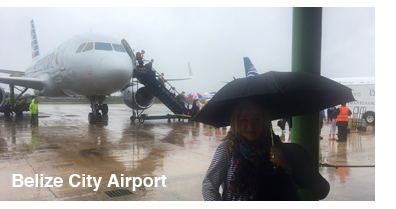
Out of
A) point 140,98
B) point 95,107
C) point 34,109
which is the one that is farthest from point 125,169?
point 140,98

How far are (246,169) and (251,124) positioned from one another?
0.96 ft

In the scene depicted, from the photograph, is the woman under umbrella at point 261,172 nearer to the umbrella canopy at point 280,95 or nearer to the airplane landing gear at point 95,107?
the umbrella canopy at point 280,95

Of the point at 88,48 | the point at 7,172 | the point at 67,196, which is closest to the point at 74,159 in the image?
the point at 7,172

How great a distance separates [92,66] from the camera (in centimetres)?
1024

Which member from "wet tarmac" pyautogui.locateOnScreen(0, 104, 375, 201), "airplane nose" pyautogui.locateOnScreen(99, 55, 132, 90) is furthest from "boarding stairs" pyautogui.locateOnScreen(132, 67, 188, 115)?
"wet tarmac" pyautogui.locateOnScreen(0, 104, 375, 201)

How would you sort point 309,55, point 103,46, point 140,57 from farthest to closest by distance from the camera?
point 140,57
point 103,46
point 309,55

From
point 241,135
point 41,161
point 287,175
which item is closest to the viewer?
point 287,175

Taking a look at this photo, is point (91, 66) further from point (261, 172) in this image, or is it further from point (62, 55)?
point (261, 172)

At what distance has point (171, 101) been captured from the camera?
1429cm

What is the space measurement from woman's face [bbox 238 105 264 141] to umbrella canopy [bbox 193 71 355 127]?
0.12 meters

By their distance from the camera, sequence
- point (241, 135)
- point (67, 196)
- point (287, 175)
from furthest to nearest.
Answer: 1. point (67, 196)
2. point (241, 135)
3. point (287, 175)

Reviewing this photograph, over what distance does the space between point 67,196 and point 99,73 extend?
7000 mm

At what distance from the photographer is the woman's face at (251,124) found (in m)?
1.89

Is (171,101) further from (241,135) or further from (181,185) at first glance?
(241,135)
